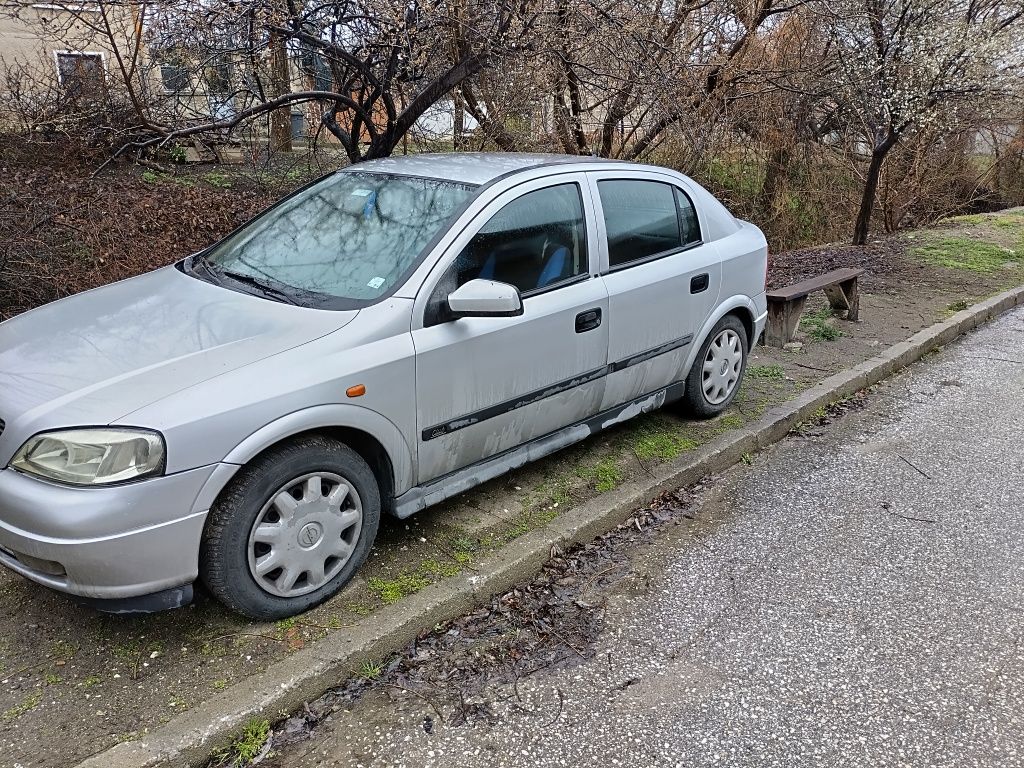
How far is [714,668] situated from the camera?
306cm

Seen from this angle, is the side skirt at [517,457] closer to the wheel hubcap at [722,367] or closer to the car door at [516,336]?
the car door at [516,336]

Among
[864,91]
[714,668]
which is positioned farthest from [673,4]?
[714,668]

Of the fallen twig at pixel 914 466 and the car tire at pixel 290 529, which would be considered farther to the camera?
the fallen twig at pixel 914 466

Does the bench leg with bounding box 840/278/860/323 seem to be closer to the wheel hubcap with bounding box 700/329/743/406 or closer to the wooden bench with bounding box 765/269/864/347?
the wooden bench with bounding box 765/269/864/347

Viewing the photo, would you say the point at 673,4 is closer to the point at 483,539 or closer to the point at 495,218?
the point at 495,218

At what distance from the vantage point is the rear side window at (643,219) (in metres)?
4.28

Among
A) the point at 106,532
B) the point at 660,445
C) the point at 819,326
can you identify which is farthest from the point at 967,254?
the point at 106,532

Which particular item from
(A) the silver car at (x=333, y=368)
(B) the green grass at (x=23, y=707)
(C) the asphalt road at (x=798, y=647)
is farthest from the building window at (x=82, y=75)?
(C) the asphalt road at (x=798, y=647)

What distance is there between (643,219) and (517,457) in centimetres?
153

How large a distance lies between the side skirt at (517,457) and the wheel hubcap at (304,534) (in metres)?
0.31

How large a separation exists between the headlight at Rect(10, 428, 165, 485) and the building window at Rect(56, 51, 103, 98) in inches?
270

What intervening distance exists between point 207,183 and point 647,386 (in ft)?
24.3

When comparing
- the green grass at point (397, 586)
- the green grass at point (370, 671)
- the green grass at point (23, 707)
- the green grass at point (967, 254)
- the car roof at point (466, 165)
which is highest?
the car roof at point (466, 165)

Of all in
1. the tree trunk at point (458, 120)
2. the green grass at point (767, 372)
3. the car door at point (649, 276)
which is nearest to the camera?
the car door at point (649, 276)
